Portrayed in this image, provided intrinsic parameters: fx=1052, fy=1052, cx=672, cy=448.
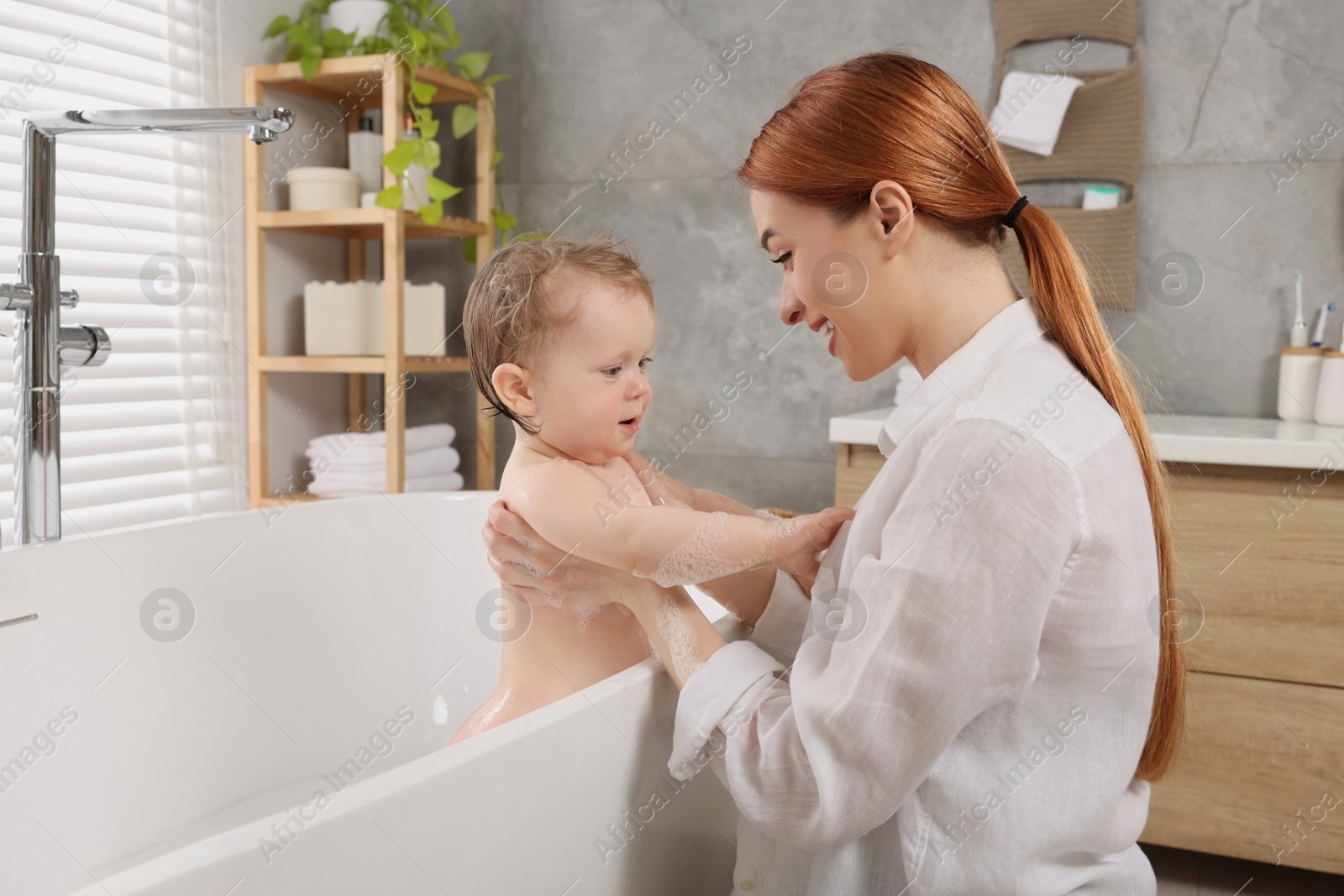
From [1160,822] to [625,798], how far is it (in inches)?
46.9

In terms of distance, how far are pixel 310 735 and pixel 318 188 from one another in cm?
117

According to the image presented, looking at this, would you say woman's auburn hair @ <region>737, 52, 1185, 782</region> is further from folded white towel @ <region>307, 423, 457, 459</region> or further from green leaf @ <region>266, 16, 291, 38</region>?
green leaf @ <region>266, 16, 291, 38</region>

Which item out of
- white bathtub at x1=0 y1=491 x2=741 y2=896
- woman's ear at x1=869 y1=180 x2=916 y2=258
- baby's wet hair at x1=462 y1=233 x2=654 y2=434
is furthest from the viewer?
baby's wet hair at x1=462 y1=233 x2=654 y2=434

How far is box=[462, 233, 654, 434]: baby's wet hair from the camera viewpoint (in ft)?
3.51

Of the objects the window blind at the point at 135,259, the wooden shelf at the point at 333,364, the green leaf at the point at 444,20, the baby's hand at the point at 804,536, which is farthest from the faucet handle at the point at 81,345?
the green leaf at the point at 444,20

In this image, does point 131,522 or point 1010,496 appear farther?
point 131,522

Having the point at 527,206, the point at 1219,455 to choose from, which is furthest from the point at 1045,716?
the point at 527,206

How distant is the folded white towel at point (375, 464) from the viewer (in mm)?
2215

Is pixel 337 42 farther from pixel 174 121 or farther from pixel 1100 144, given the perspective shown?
pixel 1100 144

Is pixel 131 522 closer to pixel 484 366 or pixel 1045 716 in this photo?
pixel 484 366

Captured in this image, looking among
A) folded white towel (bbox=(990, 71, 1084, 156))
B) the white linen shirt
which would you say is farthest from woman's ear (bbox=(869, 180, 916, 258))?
folded white towel (bbox=(990, 71, 1084, 156))

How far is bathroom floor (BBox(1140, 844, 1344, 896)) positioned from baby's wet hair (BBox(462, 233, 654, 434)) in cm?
142

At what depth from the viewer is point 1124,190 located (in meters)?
2.10

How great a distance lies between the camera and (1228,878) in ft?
5.96
